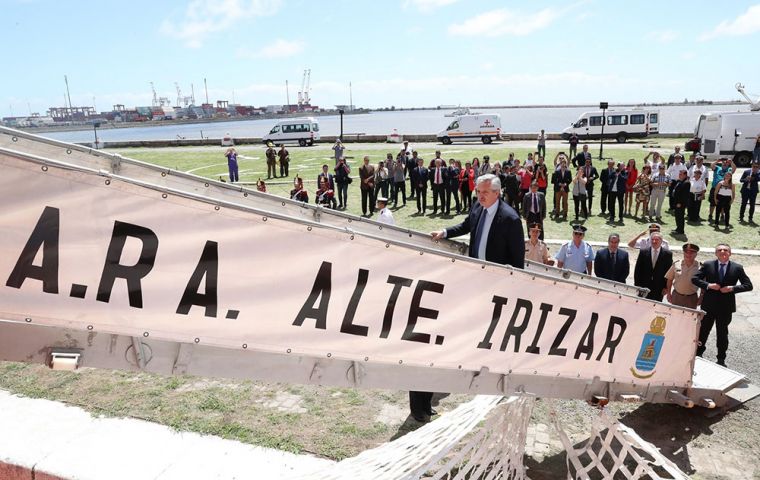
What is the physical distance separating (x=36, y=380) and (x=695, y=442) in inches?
382

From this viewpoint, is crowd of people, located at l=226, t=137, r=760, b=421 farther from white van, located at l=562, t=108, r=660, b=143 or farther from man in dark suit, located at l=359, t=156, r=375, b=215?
white van, located at l=562, t=108, r=660, b=143

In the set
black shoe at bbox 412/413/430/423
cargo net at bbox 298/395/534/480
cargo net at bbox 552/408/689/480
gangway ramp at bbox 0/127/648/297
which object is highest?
gangway ramp at bbox 0/127/648/297

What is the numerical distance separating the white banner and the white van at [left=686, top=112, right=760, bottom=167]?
2980 cm

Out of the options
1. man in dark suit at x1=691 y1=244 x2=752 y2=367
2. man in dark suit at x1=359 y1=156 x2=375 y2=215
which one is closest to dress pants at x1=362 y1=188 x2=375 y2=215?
man in dark suit at x1=359 y1=156 x2=375 y2=215

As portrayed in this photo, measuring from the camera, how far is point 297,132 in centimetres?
4869

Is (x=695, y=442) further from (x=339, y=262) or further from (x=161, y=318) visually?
(x=161, y=318)

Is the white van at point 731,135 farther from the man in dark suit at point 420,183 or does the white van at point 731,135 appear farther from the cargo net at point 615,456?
the cargo net at point 615,456

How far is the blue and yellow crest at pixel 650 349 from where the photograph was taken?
550 centimetres

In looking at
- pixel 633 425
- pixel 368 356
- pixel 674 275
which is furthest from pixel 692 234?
pixel 368 356

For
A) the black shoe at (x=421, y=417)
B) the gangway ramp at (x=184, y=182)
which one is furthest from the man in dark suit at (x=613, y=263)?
the gangway ramp at (x=184, y=182)

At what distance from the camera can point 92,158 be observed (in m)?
3.38

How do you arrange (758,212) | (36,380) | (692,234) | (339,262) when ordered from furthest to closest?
(758,212) → (692,234) → (36,380) → (339,262)

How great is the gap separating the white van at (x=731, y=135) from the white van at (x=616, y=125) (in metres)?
12.8

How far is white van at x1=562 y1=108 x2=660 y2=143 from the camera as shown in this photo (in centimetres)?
4197
